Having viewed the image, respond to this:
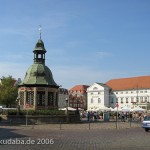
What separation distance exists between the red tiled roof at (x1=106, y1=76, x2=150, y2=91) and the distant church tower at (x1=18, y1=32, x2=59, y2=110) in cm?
7556

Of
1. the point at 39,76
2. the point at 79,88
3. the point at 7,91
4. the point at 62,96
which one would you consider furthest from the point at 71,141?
the point at 79,88

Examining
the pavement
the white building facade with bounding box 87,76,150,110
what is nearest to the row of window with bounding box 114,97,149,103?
the white building facade with bounding box 87,76,150,110

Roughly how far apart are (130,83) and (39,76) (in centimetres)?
8204

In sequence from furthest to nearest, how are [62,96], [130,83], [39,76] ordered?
[62,96] < [130,83] < [39,76]

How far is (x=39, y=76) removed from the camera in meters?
48.2

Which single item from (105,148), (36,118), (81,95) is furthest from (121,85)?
(105,148)

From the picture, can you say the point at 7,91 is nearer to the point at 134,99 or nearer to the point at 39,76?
the point at 39,76

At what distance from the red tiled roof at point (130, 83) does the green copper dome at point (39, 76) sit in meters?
75.3

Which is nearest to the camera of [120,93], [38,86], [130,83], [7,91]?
[38,86]

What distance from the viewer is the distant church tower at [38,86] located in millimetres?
46719

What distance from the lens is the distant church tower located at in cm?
4672

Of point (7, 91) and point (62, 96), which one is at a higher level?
point (62, 96)

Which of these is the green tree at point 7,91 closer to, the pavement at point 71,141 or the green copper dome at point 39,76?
the green copper dome at point 39,76

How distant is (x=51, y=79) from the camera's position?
4925 cm
